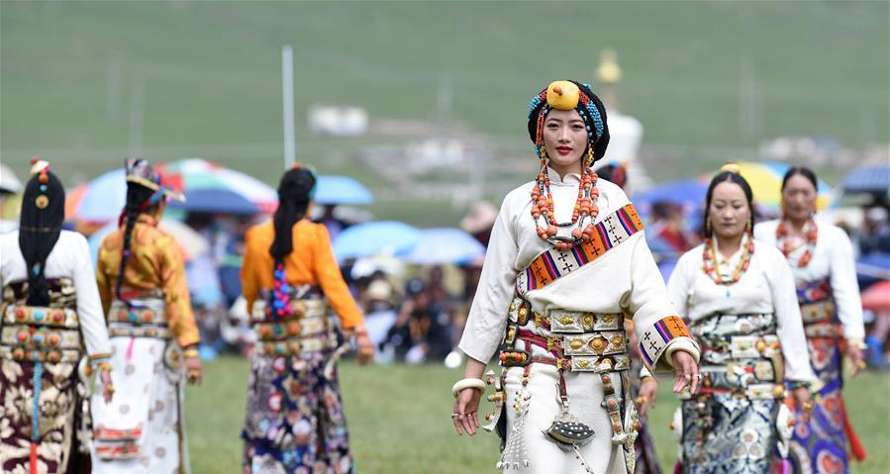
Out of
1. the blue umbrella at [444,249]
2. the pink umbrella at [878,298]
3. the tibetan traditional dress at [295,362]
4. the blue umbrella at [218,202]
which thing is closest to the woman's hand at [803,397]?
the tibetan traditional dress at [295,362]

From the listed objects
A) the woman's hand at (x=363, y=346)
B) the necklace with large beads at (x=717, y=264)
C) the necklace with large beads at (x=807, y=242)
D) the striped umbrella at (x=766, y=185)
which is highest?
the striped umbrella at (x=766, y=185)

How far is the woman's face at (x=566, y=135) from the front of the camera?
594 centimetres

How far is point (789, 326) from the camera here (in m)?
7.65

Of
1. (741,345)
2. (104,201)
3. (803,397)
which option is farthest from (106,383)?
(104,201)

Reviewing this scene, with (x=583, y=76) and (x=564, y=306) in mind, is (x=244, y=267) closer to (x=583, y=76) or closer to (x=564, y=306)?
(x=564, y=306)

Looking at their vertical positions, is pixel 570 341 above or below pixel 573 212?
below

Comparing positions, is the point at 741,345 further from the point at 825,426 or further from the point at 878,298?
the point at 878,298

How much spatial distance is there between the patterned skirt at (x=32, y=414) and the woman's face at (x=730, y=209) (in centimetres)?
339

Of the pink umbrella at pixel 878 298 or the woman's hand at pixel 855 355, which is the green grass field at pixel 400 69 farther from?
the woman's hand at pixel 855 355

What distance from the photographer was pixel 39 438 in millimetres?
7887

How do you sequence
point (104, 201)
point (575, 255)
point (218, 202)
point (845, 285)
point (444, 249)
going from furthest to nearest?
point (218, 202), point (104, 201), point (444, 249), point (845, 285), point (575, 255)

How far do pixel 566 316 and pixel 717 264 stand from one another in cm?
219

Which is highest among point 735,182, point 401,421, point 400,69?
point 400,69

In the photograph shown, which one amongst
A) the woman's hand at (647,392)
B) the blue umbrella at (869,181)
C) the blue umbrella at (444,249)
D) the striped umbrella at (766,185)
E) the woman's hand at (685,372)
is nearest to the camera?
the woman's hand at (685,372)
